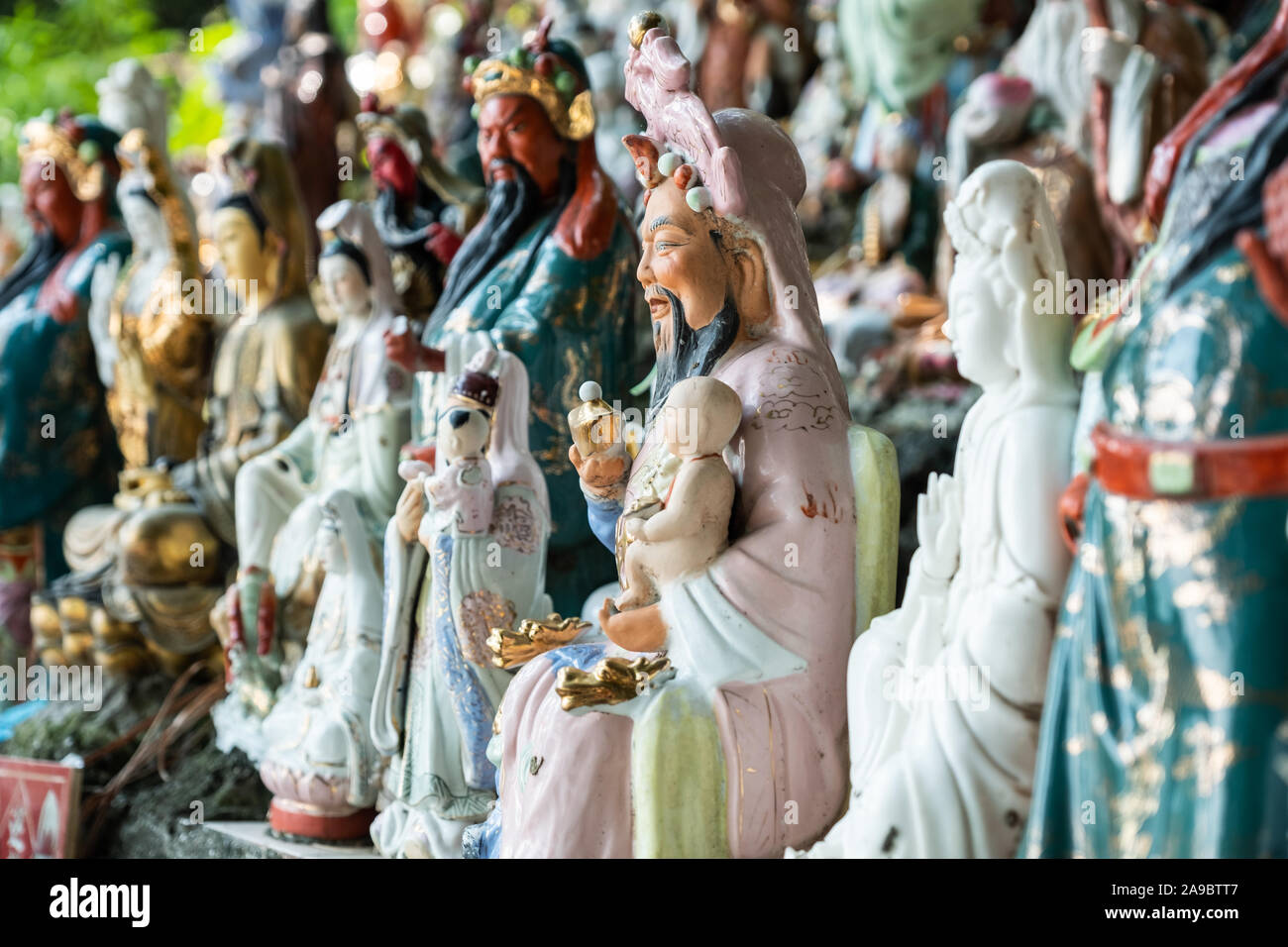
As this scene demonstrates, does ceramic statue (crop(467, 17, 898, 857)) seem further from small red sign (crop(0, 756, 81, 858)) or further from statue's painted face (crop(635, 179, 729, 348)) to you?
small red sign (crop(0, 756, 81, 858))

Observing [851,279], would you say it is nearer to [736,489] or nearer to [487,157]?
[487,157]

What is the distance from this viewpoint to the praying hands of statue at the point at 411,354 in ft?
15.0

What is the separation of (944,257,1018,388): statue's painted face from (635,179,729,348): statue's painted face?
686mm

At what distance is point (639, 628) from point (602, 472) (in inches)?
18.0

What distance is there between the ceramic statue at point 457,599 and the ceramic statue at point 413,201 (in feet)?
5.63

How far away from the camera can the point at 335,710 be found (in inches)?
185

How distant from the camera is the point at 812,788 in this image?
125 inches

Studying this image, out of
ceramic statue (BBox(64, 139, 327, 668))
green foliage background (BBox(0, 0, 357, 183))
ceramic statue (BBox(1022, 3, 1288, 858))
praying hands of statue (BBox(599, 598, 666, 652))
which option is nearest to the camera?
ceramic statue (BBox(1022, 3, 1288, 858))

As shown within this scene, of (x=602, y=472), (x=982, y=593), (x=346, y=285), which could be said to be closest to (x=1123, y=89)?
(x=346, y=285)

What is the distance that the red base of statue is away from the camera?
182 inches

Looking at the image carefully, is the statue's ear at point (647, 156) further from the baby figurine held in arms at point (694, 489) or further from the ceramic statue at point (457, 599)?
the ceramic statue at point (457, 599)

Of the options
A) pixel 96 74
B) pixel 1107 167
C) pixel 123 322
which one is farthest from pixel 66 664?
pixel 96 74

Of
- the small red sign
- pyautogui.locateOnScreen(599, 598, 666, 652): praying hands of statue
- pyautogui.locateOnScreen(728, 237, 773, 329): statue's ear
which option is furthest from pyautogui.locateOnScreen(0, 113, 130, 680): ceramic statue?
pyautogui.locateOnScreen(599, 598, 666, 652): praying hands of statue

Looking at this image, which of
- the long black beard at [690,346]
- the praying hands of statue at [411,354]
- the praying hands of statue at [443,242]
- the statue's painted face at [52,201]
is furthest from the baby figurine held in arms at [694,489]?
the statue's painted face at [52,201]
